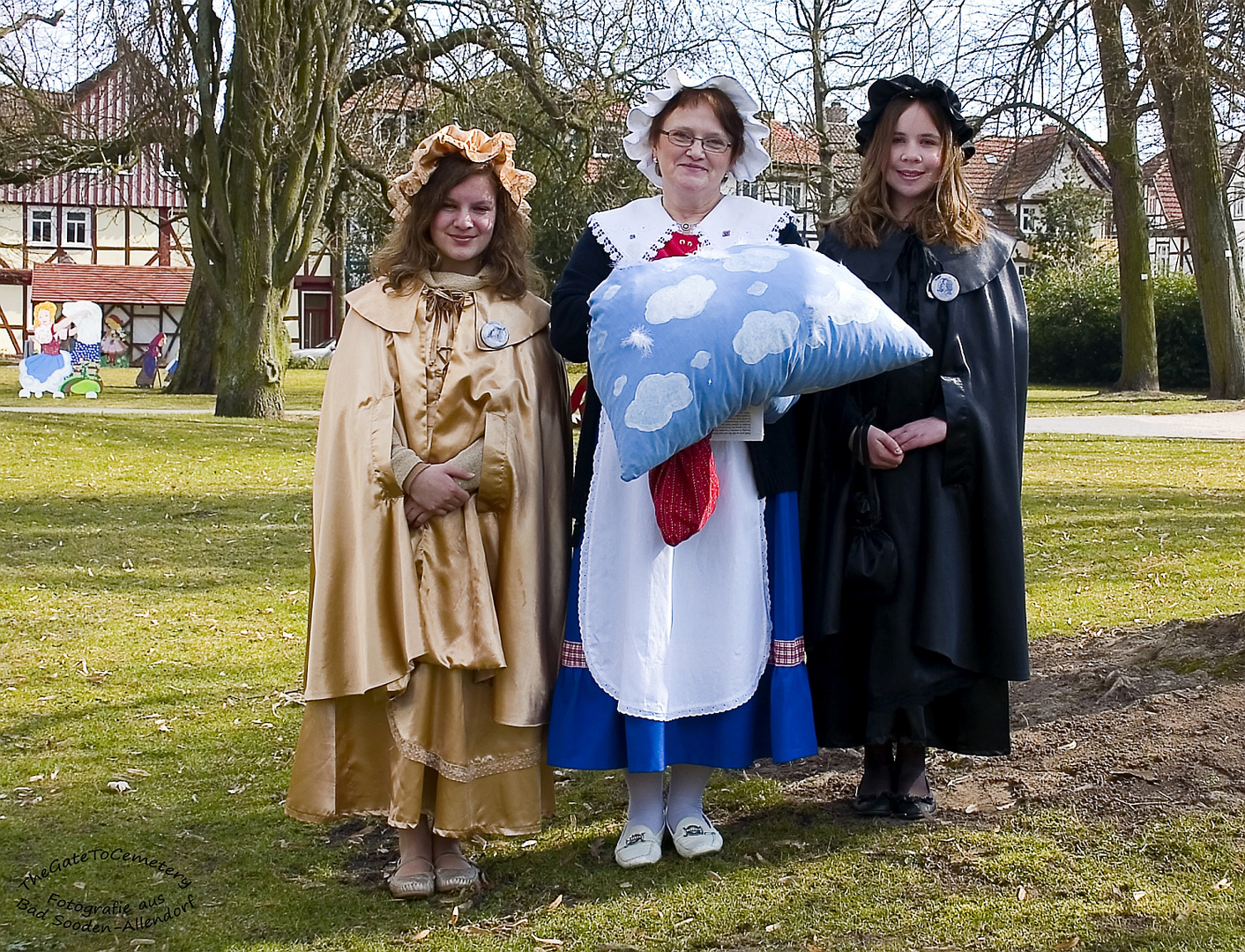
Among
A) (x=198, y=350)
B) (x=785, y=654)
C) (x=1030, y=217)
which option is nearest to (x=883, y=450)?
(x=785, y=654)

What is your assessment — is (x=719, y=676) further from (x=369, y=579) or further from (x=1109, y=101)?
(x=1109, y=101)

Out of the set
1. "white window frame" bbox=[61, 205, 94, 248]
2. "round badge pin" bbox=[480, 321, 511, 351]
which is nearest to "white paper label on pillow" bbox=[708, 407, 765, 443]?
"round badge pin" bbox=[480, 321, 511, 351]

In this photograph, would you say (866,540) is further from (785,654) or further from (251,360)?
(251,360)

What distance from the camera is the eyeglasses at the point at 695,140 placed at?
138 inches

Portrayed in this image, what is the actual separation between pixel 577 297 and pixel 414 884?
149 centimetres

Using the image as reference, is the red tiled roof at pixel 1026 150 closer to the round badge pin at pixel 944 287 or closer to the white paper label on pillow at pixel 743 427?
the round badge pin at pixel 944 287

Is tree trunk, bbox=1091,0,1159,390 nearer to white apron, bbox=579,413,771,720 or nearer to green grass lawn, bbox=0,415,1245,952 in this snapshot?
green grass lawn, bbox=0,415,1245,952

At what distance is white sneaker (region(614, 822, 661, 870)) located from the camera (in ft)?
11.6

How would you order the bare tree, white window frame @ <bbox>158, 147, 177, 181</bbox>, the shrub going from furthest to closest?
the shrub < white window frame @ <bbox>158, 147, 177, 181</bbox> < the bare tree

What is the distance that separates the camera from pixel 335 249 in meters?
27.8

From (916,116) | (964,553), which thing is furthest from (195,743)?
(916,116)

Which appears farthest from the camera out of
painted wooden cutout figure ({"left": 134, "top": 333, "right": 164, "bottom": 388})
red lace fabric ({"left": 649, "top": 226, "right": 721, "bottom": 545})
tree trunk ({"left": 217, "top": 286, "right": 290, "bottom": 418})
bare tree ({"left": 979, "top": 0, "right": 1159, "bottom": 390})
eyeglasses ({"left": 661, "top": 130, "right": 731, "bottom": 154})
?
painted wooden cutout figure ({"left": 134, "top": 333, "right": 164, "bottom": 388})

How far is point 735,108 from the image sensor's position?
11.7ft

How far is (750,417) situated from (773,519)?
0.29 meters
